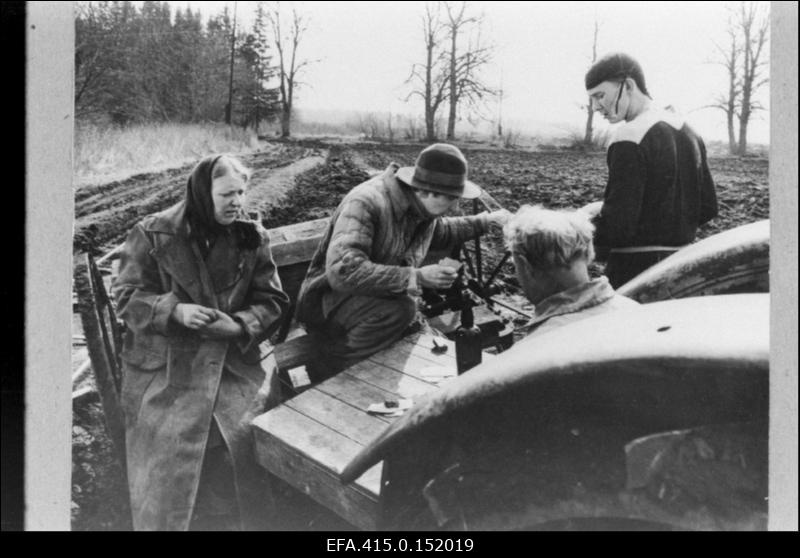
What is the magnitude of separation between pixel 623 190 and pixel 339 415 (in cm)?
136

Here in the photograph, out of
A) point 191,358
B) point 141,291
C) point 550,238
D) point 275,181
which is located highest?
point 275,181

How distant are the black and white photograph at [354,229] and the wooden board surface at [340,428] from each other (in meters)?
0.01

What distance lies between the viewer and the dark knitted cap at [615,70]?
2.31m

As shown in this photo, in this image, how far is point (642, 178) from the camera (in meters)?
2.45

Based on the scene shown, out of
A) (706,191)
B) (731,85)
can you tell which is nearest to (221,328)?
(706,191)

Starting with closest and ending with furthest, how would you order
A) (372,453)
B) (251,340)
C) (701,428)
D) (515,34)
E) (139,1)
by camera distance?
(701,428)
(372,453)
(139,1)
(515,34)
(251,340)

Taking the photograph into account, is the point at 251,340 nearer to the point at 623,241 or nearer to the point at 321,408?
the point at 321,408

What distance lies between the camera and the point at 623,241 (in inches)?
99.9

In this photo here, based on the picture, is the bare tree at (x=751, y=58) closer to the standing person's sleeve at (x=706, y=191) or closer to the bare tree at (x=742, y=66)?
the bare tree at (x=742, y=66)

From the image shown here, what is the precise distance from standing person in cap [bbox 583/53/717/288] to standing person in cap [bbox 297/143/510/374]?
2.02 feet

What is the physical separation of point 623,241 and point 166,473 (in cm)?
195

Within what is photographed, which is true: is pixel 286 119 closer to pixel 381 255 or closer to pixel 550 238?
pixel 381 255

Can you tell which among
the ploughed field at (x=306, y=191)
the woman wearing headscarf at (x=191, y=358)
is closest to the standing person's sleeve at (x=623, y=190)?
the ploughed field at (x=306, y=191)
